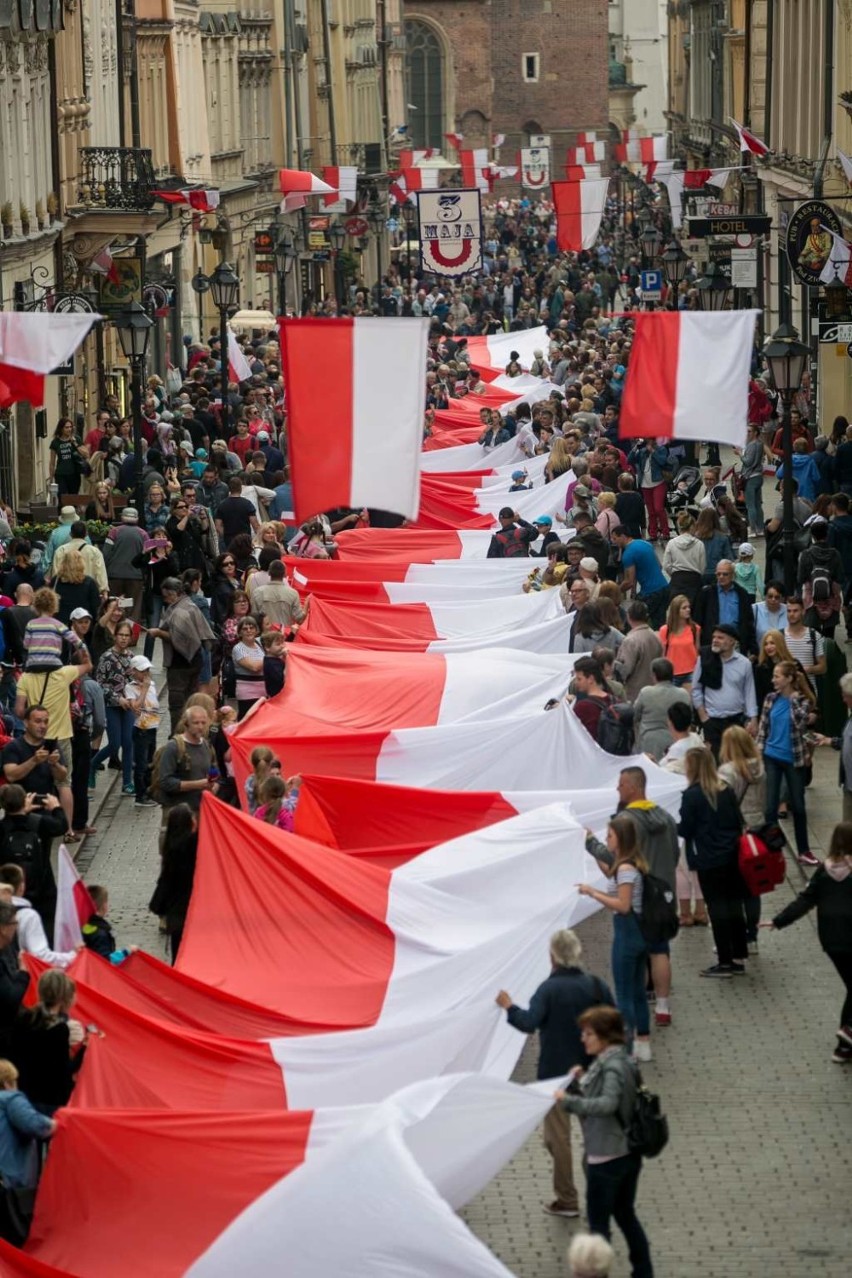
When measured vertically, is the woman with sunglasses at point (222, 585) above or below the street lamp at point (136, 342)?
below

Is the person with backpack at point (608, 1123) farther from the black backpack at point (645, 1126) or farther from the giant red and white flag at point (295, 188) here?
the giant red and white flag at point (295, 188)

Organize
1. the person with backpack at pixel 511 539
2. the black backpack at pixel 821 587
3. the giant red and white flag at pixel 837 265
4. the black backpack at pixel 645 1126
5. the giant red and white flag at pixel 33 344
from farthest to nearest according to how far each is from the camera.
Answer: the giant red and white flag at pixel 837 265
the person with backpack at pixel 511 539
the giant red and white flag at pixel 33 344
the black backpack at pixel 821 587
the black backpack at pixel 645 1126

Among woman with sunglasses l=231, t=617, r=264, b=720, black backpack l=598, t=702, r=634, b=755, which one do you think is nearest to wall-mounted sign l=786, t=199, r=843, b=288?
woman with sunglasses l=231, t=617, r=264, b=720

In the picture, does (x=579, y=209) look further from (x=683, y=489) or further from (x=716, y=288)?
(x=683, y=489)

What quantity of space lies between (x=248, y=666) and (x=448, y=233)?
29.1m

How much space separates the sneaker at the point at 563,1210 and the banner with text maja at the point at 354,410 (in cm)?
416

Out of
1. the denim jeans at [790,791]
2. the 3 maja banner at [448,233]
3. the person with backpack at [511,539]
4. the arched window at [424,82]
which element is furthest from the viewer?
the arched window at [424,82]

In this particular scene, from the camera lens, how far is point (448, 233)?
48.0 meters

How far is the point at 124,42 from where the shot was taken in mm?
47812

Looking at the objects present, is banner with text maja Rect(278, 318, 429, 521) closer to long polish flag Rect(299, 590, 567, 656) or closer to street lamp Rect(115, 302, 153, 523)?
long polish flag Rect(299, 590, 567, 656)

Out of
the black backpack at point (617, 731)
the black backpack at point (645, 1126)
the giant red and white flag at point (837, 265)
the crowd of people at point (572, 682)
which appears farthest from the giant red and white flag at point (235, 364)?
the black backpack at point (645, 1126)

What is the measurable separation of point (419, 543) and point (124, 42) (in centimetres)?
2401

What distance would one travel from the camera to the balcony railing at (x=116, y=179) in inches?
1638

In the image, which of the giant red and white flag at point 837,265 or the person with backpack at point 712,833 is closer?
the person with backpack at point 712,833
